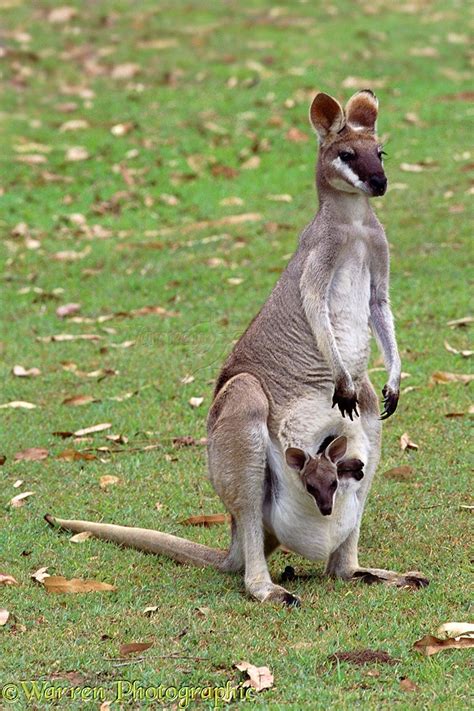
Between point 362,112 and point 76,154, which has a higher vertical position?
point 362,112

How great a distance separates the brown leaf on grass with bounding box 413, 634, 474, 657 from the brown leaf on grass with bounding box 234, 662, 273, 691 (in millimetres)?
525

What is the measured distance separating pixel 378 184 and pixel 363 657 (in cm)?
182

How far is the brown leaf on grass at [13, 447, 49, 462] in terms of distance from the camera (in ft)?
22.7

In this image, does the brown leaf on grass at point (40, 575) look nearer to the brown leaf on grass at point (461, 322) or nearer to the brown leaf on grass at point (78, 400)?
the brown leaf on grass at point (78, 400)

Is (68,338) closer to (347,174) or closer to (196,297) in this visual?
(196,297)

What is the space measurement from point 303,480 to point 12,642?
126 cm

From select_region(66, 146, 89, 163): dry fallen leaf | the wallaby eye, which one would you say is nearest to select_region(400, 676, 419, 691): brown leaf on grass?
the wallaby eye

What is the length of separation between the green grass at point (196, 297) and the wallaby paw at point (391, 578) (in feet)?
0.28

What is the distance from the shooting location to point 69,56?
56.4 feet

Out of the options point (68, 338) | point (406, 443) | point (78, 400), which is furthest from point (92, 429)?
point (68, 338)

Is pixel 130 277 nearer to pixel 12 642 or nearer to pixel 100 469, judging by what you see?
pixel 100 469

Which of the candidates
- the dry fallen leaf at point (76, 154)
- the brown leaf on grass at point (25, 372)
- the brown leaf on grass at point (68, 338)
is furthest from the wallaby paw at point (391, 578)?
the dry fallen leaf at point (76, 154)

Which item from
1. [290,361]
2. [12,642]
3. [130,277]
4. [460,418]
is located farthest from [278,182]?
[12,642]

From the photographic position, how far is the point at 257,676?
13.3 ft
